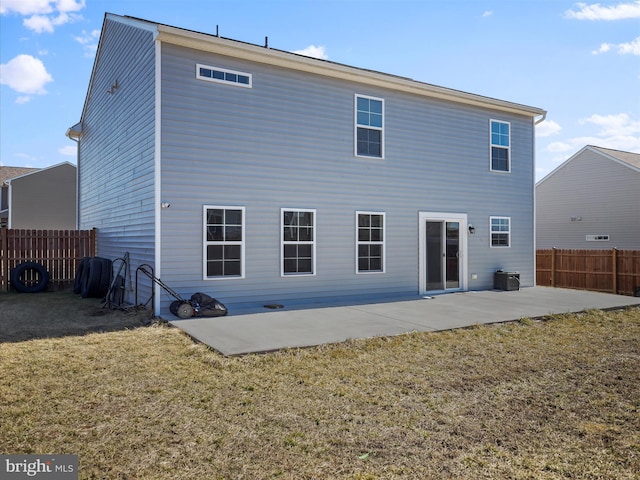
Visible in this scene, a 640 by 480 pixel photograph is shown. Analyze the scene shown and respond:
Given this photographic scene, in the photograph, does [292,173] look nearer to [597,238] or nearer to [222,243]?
[222,243]

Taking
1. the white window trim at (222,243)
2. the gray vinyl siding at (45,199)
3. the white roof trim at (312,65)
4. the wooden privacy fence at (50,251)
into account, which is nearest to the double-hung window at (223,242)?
the white window trim at (222,243)

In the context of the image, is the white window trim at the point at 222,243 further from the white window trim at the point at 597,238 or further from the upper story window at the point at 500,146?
the white window trim at the point at 597,238

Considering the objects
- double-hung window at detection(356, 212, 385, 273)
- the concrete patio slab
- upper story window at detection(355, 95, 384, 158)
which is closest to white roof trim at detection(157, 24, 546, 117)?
upper story window at detection(355, 95, 384, 158)

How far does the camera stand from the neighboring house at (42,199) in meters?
25.6

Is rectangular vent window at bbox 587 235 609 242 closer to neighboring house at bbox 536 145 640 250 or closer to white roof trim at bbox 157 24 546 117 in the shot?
neighboring house at bbox 536 145 640 250

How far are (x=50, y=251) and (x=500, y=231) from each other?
12981mm

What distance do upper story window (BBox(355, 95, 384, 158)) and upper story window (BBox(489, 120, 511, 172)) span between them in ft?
13.1

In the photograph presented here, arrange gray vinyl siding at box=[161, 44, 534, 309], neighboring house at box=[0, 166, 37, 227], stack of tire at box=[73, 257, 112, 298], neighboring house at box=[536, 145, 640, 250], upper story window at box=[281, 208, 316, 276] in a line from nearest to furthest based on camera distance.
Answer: gray vinyl siding at box=[161, 44, 534, 309] < upper story window at box=[281, 208, 316, 276] < stack of tire at box=[73, 257, 112, 298] < neighboring house at box=[536, 145, 640, 250] < neighboring house at box=[0, 166, 37, 227]

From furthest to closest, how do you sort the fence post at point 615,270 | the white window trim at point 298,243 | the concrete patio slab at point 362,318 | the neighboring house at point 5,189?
1. the neighboring house at point 5,189
2. the fence post at point 615,270
3. the white window trim at point 298,243
4. the concrete patio slab at point 362,318

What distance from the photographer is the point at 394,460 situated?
121 inches

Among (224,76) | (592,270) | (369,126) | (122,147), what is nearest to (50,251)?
(122,147)

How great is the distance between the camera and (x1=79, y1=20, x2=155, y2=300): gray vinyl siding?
352 inches

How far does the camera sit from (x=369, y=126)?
11.0 meters

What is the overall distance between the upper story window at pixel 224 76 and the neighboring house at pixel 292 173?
4 centimetres
